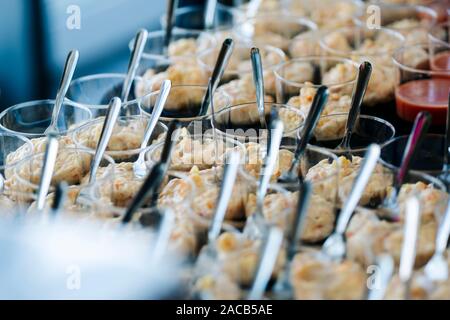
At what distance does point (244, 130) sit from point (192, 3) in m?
1.37

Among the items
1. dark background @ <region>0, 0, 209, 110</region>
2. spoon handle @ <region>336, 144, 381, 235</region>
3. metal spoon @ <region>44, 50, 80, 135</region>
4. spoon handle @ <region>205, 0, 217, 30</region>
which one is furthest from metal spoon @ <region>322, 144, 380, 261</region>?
dark background @ <region>0, 0, 209, 110</region>

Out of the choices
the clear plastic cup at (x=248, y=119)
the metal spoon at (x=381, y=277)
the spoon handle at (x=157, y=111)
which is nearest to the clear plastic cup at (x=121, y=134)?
the spoon handle at (x=157, y=111)

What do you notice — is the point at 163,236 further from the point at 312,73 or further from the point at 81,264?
the point at 312,73

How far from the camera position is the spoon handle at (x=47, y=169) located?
1.29 meters

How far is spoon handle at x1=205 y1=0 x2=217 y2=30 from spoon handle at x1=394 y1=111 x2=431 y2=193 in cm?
122

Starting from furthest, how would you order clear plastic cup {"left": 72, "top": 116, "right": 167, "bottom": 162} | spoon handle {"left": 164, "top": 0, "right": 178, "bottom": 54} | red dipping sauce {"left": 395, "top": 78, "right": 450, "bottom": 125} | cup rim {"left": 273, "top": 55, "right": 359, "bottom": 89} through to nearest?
spoon handle {"left": 164, "top": 0, "right": 178, "bottom": 54} < red dipping sauce {"left": 395, "top": 78, "right": 450, "bottom": 125} < cup rim {"left": 273, "top": 55, "right": 359, "bottom": 89} < clear plastic cup {"left": 72, "top": 116, "right": 167, "bottom": 162}

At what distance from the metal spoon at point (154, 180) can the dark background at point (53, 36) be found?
1522 millimetres

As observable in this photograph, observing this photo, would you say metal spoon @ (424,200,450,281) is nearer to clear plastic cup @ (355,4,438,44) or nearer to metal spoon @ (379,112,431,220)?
metal spoon @ (379,112,431,220)

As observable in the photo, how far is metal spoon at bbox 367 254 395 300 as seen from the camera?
3.38 feet

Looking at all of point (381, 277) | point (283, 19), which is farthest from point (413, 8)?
point (381, 277)

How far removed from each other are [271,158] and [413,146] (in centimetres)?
25

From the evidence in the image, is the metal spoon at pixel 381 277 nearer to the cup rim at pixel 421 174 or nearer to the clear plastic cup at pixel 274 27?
the cup rim at pixel 421 174

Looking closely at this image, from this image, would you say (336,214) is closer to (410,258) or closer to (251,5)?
(410,258)
